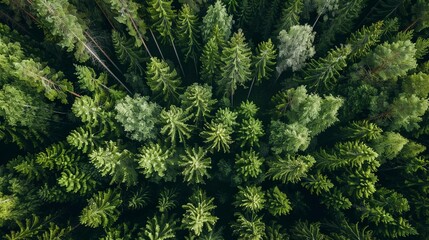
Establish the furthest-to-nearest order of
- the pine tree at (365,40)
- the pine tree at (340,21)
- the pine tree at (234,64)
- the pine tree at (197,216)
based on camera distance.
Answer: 1. the pine tree at (340,21)
2. the pine tree at (365,40)
3. the pine tree at (234,64)
4. the pine tree at (197,216)

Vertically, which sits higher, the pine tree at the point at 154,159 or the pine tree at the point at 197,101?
the pine tree at the point at 197,101

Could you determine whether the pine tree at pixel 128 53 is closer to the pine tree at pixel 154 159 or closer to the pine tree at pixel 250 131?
the pine tree at pixel 154 159

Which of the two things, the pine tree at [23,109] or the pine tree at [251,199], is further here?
the pine tree at [251,199]

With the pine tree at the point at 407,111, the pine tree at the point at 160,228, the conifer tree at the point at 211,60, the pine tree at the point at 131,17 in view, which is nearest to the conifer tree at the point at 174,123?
the conifer tree at the point at 211,60

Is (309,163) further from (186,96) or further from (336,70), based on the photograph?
(186,96)

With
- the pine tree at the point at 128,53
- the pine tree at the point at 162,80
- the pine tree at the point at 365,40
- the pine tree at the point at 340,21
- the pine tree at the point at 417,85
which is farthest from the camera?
the pine tree at the point at 128,53

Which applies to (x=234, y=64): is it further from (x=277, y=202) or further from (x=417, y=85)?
(x=417, y=85)

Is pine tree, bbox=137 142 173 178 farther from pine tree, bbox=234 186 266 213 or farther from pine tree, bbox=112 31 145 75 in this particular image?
pine tree, bbox=112 31 145 75
